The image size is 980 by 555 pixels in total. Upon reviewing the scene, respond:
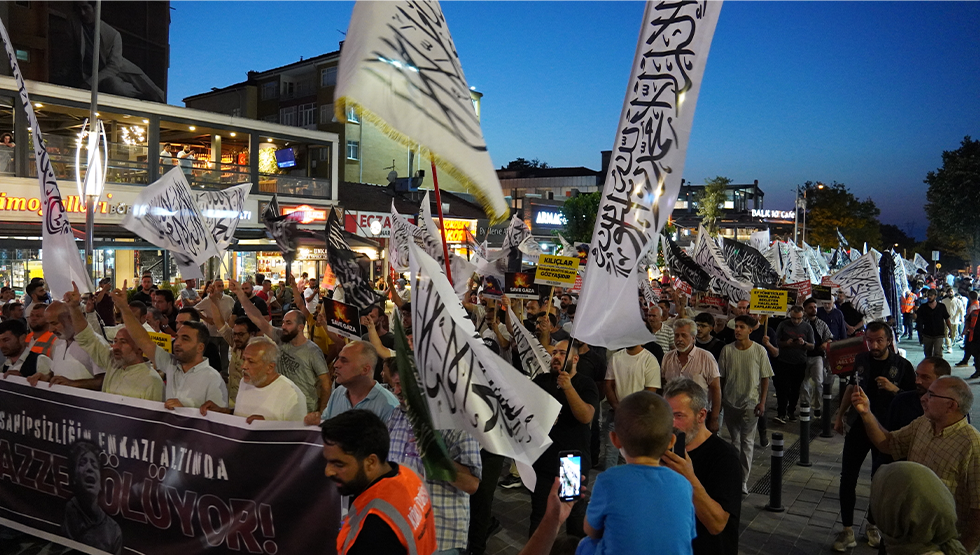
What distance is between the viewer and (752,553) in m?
6.19

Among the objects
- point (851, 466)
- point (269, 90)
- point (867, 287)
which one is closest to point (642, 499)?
point (851, 466)

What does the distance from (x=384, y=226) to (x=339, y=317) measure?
82.0ft

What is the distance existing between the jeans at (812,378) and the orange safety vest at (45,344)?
10.3 m

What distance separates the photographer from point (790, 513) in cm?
727

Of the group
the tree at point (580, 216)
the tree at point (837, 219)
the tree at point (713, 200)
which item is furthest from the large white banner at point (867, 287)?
the tree at point (837, 219)

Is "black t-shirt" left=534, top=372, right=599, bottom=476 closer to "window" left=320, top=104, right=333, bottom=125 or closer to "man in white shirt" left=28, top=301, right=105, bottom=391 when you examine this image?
"man in white shirt" left=28, top=301, right=105, bottom=391

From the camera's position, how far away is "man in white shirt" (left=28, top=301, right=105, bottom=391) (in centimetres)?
658

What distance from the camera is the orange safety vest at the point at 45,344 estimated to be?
6961mm

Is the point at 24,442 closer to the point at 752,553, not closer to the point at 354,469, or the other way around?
the point at 354,469

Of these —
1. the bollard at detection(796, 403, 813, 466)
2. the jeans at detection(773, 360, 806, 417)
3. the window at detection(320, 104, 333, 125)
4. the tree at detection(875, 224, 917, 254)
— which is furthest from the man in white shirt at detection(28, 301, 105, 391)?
the tree at detection(875, 224, 917, 254)

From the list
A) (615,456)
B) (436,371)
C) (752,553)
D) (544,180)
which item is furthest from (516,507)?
(544,180)

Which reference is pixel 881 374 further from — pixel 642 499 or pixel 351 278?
pixel 351 278

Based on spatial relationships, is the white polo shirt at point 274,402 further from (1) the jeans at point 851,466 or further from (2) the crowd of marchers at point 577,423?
(1) the jeans at point 851,466

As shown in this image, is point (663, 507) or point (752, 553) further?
point (752, 553)
